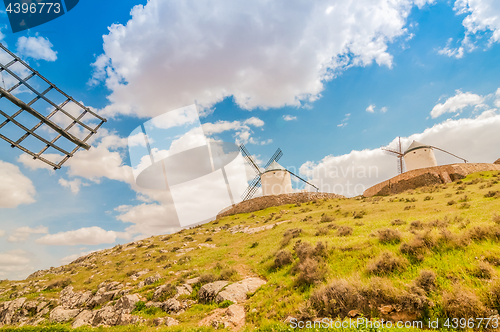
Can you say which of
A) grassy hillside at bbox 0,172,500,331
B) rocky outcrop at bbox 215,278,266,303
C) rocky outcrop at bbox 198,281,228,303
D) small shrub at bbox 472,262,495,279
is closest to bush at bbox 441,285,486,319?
grassy hillside at bbox 0,172,500,331

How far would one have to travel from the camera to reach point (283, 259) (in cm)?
1237

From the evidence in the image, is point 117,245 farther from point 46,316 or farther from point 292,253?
point 292,253

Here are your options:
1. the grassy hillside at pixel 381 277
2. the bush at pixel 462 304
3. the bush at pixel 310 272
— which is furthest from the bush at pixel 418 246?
the bush at pixel 310 272

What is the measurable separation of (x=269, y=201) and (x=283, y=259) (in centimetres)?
3203

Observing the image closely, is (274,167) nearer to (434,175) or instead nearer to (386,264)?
(434,175)

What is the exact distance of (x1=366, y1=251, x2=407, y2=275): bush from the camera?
775 cm

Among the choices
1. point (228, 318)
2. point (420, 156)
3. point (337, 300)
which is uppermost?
point (420, 156)

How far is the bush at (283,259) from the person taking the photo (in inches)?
482

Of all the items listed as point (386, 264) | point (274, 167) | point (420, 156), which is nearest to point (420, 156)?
point (420, 156)

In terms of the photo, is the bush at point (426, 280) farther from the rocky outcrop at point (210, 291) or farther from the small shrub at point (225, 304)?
the rocky outcrop at point (210, 291)

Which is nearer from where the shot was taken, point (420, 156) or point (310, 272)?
point (310, 272)

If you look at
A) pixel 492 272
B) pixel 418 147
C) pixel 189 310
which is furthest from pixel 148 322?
pixel 418 147

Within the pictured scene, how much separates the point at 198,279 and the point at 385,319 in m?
10.7

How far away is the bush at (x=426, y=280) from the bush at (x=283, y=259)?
21.4 ft
